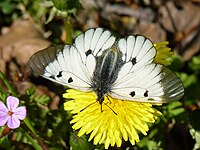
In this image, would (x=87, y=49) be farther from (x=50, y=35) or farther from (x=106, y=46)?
(x=50, y=35)

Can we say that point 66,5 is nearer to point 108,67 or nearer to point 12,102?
point 108,67

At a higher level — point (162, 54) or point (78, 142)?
point (162, 54)

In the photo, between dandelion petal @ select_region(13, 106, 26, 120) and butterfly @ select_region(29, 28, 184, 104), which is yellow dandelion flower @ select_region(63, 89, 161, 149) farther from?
dandelion petal @ select_region(13, 106, 26, 120)

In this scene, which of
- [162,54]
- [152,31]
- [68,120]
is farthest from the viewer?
[152,31]

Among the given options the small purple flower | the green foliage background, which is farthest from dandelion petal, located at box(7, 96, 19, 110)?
the green foliage background

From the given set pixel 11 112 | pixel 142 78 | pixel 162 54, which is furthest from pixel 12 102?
pixel 162 54

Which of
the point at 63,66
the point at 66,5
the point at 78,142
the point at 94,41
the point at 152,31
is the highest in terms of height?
the point at 152,31

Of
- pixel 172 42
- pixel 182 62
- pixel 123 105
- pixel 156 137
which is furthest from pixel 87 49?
pixel 172 42
